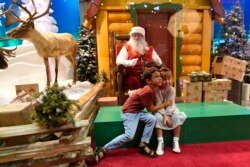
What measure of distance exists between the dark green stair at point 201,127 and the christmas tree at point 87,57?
267 cm

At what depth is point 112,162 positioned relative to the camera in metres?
2.69

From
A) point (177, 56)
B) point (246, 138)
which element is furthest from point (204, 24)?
point (246, 138)

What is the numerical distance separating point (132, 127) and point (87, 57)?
11.3 ft

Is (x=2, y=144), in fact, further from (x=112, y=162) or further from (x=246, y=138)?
(x=246, y=138)

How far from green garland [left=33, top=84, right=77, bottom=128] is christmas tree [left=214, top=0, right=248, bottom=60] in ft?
17.4

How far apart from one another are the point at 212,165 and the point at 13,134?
2.04m

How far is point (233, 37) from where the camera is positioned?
6.50 meters

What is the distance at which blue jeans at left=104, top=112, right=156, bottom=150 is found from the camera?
2844 mm

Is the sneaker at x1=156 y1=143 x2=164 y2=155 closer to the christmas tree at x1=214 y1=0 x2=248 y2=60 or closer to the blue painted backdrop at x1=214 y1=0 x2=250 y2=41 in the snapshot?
the christmas tree at x1=214 y1=0 x2=248 y2=60

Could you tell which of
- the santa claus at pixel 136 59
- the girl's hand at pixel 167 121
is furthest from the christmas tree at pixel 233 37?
the girl's hand at pixel 167 121

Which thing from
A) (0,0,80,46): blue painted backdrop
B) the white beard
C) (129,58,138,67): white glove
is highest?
(0,0,80,46): blue painted backdrop

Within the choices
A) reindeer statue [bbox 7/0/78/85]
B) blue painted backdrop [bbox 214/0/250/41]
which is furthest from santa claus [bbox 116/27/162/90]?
blue painted backdrop [bbox 214/0/250/41]

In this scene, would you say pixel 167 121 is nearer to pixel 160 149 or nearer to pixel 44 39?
pixel 160 149

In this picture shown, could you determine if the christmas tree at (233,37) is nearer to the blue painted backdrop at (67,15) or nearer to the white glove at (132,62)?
the white glove at (132,62)
